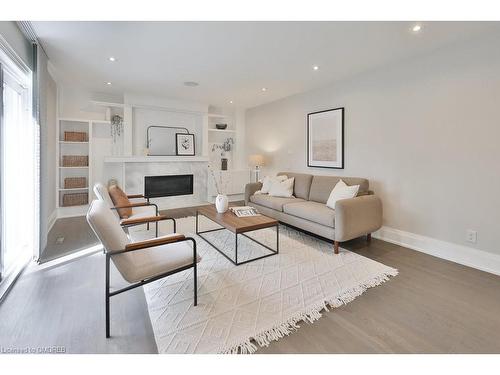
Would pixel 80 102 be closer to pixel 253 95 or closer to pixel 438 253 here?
pixel 253 95

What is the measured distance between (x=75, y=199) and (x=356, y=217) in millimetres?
4897

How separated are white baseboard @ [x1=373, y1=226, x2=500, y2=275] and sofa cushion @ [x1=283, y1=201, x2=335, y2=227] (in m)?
0.96

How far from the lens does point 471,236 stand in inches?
107

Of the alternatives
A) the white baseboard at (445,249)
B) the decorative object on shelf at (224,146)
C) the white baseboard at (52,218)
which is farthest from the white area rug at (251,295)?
the decorative object on shelf at (224,146)

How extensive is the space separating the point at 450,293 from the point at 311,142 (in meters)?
3.14

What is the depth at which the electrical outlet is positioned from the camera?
2.70 metres

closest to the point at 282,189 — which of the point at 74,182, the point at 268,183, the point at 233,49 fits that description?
the point at 268,183

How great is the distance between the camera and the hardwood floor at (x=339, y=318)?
1.55 m

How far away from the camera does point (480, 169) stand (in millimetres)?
2637

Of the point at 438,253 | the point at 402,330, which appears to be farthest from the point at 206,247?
the point at 438,253

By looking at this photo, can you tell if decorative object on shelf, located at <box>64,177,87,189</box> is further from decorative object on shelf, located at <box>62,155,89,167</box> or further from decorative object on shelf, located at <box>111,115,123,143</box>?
decorative object on shelf, located at <box>111,115,123,143</box>

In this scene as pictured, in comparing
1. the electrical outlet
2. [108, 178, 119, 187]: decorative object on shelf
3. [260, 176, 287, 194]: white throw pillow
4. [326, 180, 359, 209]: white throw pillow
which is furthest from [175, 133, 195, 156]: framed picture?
the electrical outlet

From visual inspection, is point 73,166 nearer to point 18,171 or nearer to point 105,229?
point 18,171

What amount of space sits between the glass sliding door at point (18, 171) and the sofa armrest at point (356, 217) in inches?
133
